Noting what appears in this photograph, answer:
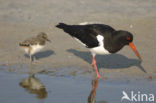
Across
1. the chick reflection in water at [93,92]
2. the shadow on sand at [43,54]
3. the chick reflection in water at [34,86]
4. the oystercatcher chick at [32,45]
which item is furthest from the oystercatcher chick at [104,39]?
the shadow on sand at [43,54]

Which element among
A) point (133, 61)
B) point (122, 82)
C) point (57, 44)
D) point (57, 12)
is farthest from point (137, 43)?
point (57, 12)

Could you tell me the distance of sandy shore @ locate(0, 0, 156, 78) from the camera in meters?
10.5

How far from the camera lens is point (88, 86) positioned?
8.91 metres

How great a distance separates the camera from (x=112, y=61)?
35.5 feet

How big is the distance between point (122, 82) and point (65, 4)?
7.53 metres

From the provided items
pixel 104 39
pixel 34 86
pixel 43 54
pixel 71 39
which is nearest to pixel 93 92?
pixel 34 86

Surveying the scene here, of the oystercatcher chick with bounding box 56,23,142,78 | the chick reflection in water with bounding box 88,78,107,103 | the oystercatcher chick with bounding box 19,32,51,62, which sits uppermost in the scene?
the oystercatcher chick with bounding box 56,23,142,78

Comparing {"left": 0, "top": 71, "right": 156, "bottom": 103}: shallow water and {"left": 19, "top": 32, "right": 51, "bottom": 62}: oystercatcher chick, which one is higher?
{"left": 19, "top": 32, "right": 51, "bottom": 62}: oystercatcher chick

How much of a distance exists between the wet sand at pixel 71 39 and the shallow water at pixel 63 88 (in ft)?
0.18

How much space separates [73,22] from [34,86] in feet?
19.0

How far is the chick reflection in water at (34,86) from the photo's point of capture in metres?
8.47

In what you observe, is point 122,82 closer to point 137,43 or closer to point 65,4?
point 137,43

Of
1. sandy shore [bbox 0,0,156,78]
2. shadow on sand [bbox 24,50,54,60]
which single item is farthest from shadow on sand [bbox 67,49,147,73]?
shadow on sand [bbox 24,50,54,60]

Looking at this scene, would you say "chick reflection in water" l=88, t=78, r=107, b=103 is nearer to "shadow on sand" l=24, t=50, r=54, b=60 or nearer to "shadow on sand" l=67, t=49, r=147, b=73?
"shadow on sand" l=67, t=49, r=147, b=73
